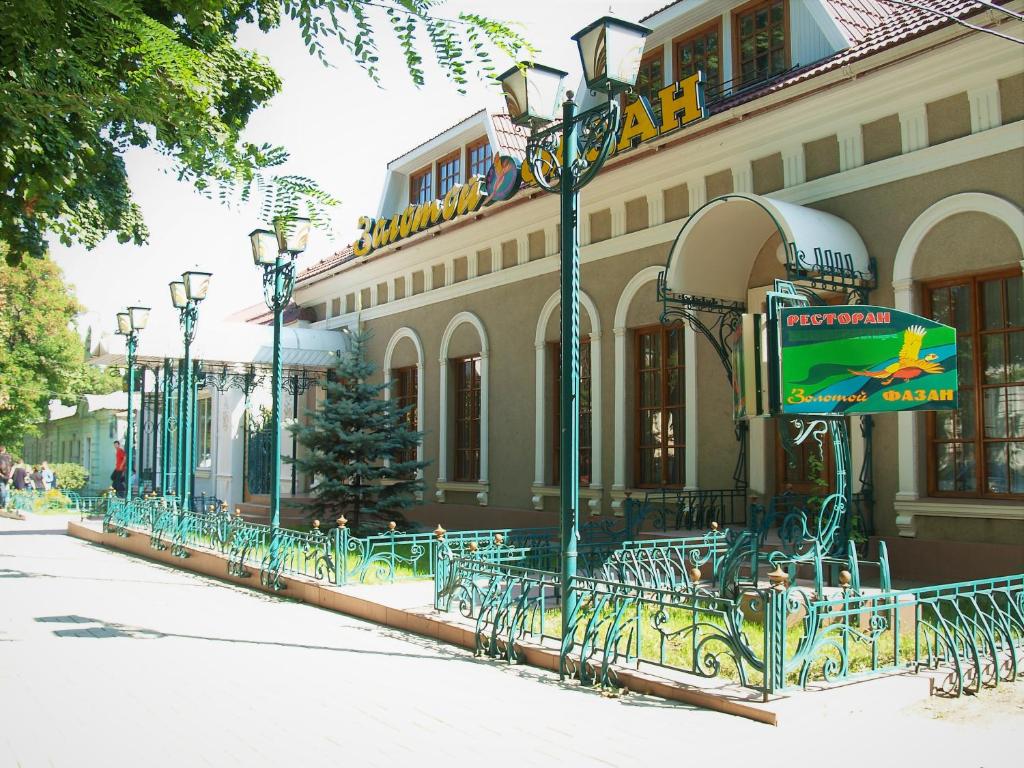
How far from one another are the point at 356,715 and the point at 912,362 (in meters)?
5.02

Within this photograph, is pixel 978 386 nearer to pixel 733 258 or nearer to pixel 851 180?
pixel 851 180

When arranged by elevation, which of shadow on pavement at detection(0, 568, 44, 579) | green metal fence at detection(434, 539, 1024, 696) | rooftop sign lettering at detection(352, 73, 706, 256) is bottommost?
shadow on pavement at detection(0, 568, 44, 579)

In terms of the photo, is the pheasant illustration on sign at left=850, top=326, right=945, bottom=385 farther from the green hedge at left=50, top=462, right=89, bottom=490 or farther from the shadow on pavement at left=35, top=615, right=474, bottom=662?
the green hedge at left=50, top=462, right=89, bottom=490

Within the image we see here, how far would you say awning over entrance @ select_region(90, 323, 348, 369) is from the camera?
68.3ft

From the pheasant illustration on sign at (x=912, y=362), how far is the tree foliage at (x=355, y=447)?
36.5 feet

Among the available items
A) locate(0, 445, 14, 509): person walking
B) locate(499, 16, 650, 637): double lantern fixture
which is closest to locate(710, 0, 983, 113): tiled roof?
locate(499, 16, 650, 637): double lantern fixture

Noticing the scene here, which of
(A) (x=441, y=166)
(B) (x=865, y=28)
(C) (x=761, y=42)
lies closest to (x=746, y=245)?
(C) (x=761, y=42)

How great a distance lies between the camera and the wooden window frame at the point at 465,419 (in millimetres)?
19750

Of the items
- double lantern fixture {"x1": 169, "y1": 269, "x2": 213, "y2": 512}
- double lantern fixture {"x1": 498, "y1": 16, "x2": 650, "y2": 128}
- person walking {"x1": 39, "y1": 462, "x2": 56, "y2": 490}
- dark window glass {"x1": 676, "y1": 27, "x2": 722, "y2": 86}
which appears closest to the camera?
double lantern fixture {"x1": 498, "y1": 16, "x2": 650, "y2": 128}

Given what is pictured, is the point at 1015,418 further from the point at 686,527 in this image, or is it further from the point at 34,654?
the point at 34,654

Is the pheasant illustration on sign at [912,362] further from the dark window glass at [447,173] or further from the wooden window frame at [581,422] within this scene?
the dark window glass at [447,173]

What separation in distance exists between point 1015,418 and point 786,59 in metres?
6.17

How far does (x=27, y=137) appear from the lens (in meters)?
6.10

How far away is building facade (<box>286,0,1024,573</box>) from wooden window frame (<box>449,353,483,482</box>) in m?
0.06
